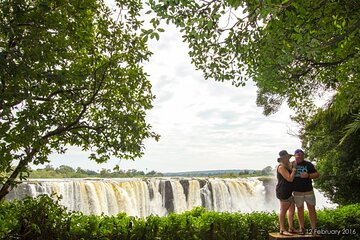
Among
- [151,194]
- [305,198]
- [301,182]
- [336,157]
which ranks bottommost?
[151,194]

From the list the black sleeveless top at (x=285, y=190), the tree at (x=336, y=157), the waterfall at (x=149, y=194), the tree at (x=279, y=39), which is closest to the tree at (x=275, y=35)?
the tree at (x=279, y=39)

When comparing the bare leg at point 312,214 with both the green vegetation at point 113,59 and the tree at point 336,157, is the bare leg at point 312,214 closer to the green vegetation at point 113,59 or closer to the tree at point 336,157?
the green vegetation at point 113,59

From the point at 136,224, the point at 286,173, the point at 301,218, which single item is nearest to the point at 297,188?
the point at 286,173

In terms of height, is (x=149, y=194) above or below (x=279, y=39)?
below

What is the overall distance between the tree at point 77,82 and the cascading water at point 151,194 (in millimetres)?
7848

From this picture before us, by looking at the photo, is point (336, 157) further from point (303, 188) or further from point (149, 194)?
point (149, 194)

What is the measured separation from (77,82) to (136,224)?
3.13 metres

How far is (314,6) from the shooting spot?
607 cm

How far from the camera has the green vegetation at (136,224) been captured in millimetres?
5859

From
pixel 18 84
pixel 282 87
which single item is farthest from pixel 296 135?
pixel 18 84

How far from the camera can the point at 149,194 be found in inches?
746

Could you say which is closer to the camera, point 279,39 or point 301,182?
point 279,39

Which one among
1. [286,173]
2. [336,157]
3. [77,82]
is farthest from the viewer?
[336,157]

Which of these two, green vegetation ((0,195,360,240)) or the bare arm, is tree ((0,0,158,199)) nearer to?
green vegetation ((0,195,360,240))
